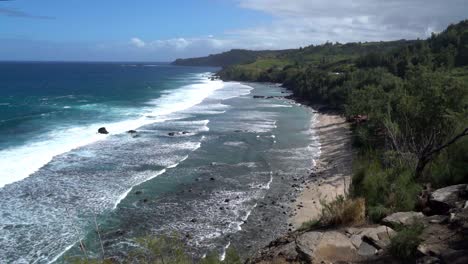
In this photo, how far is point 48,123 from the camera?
196 feet

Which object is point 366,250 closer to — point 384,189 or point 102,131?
point 384,189

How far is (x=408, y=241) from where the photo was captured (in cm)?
1036

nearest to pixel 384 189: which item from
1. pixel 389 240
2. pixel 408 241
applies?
pixel 389 240

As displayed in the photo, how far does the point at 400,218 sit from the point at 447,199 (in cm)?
164

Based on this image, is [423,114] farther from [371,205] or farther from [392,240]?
[392,240]

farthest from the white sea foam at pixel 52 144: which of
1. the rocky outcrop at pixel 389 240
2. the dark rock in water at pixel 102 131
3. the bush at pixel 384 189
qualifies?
the bush at pixel 384 189

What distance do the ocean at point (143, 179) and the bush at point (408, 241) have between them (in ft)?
42.5

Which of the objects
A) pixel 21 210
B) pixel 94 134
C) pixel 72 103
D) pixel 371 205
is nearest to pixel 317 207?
pixel 371 205

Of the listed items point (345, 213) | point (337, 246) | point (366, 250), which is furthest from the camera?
point (345, 213)

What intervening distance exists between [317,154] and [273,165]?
6980 mm

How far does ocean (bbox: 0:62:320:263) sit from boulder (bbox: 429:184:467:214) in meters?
11.4

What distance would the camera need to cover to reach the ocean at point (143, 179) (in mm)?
24562

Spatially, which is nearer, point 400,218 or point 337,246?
point 337,246

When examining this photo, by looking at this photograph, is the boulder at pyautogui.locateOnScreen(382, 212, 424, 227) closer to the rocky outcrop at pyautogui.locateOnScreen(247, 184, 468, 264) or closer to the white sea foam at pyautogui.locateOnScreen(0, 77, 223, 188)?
the rocky outcrop at pyautogui.locateOnScreen(247, 184, 468, 264)
